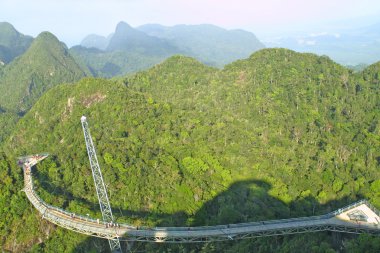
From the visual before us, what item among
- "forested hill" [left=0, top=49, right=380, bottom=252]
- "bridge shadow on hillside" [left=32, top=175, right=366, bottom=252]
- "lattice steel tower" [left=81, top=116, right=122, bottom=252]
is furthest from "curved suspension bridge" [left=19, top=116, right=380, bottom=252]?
"forested hill" [left=0, top=49, right=380, bottom=252]

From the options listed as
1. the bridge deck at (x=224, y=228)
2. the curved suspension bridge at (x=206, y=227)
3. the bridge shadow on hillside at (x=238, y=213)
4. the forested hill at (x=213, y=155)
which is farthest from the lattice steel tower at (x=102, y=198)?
the forested hill at (x=213, y=155)

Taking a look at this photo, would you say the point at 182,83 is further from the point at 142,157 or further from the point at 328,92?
the point at 142,157

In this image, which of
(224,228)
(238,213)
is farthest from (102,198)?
(238,213)

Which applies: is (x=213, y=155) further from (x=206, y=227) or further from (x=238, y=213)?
(x=206, y=227)

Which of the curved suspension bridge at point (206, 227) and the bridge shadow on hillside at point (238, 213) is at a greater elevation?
the curved suspension bridge at point (206, 227)

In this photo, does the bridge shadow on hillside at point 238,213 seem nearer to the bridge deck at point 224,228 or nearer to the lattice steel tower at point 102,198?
the bridge deck at point 224,228

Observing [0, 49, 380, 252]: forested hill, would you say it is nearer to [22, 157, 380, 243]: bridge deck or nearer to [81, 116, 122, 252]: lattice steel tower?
[22, 157, 380, 243]: bridge deck

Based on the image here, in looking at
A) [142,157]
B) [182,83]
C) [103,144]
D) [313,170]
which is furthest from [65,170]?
[182,83]
